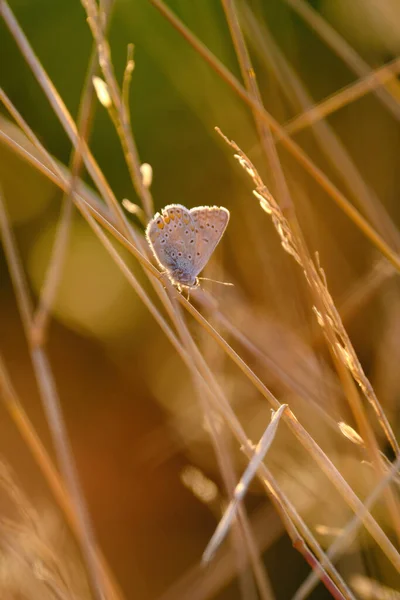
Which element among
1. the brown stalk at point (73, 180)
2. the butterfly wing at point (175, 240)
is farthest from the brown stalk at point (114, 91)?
the butterfly wing at point (175, 240)

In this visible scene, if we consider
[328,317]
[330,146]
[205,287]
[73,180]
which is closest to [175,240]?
[205,287]

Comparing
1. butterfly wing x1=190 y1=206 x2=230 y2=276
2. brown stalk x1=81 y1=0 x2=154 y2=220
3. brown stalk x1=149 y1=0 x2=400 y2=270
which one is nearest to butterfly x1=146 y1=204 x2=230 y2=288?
butterfly wing x1=190 y1=206 x2=230 y2=276

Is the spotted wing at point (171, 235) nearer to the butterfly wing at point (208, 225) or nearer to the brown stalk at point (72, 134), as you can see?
the butterfly wing at point (208, 225)

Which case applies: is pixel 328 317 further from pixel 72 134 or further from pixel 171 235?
pixel 171 235

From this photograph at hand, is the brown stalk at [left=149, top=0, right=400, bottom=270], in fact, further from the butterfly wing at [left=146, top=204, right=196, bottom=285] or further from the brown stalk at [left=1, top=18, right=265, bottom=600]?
the butterfly wing at [left=146, top=204, right=196, bottom=285]

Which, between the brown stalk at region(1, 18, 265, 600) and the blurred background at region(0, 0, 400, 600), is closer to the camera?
the brown stalk at region(1, 18, 265, 600)

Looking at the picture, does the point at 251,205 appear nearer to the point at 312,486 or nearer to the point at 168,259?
the point at 168,259

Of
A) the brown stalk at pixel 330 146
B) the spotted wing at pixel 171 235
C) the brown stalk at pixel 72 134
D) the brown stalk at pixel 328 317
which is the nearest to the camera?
the brown stalk at pixel 328 317

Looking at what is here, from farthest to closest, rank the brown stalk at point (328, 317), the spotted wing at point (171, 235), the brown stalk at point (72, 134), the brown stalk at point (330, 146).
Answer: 1. the spotted wing at point (171, 235)
2. the brown stalk at point (330, 146)
3. the brown stalk at point (72, 134)
4. the brown stalk at point (328, 317)
